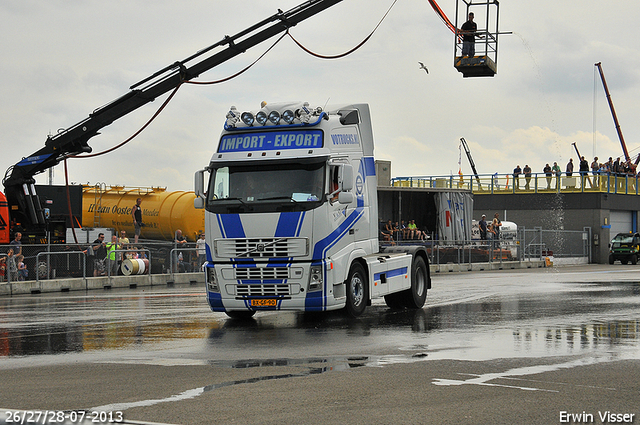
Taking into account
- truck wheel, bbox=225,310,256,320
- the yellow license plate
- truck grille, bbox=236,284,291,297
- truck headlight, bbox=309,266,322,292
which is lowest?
truck wheel, bbox=225,310,256,320

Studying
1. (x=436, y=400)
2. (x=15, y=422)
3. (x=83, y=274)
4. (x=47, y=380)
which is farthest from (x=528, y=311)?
(x=83, y=274)

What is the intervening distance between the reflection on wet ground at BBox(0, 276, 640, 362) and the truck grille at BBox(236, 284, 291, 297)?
23.3 inches

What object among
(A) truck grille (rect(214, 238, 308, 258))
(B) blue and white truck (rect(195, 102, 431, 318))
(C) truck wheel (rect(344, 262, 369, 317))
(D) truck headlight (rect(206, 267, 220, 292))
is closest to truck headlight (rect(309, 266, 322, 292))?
(B) blue and white truck (rect(195, 102, 431, 318))

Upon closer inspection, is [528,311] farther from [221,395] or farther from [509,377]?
[221,395]

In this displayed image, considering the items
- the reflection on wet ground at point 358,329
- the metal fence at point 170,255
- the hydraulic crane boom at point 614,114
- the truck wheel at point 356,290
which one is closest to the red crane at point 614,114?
the hydraulic crane boom at point 614,114

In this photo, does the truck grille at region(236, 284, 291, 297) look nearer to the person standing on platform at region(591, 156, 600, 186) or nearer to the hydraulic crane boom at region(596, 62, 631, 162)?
the person standing on platform at region(591, 156, 600, 186)

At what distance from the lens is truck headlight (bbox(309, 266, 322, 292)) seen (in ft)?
41.7

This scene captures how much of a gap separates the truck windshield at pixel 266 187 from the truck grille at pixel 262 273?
0.97 m

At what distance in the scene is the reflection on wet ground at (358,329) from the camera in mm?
10273

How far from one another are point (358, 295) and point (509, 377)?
604 cm

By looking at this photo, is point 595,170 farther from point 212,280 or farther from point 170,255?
point 212,280

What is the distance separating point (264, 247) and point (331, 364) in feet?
13.5

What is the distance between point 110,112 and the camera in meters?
25.0

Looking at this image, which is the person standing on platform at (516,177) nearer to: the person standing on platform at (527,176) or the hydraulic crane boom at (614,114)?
the person standing on platform at (527,176)
